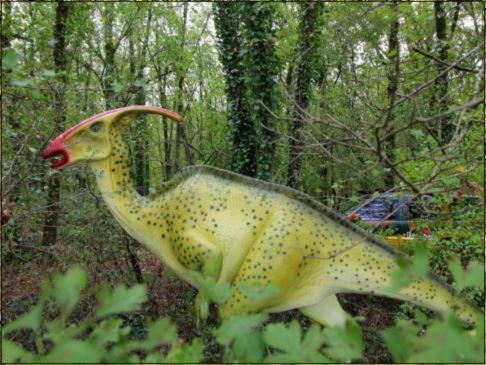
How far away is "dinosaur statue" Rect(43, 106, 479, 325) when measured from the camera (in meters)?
2.62

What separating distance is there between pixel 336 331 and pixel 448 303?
210cm

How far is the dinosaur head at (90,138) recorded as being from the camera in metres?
→ 3.02

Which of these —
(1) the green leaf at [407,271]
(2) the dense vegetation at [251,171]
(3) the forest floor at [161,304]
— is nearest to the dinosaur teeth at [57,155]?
(2) the dense vegetation at [251,171]

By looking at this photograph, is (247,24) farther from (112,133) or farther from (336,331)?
(336,331)

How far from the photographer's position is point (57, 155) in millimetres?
3055

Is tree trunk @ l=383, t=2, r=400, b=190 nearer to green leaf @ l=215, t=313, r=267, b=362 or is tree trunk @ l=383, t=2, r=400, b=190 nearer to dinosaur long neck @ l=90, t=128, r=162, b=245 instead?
green leaf @ l=215, t=313, r=267, b=362

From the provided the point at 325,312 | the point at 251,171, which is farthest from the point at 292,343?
the point at 251,171

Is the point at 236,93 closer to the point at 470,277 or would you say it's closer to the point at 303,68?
the point at 303,68

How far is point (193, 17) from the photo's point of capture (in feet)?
41.5

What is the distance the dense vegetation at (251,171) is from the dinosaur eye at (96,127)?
322 mm

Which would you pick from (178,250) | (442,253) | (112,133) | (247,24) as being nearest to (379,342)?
(442,253)

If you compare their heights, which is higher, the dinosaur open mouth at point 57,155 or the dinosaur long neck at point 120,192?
the dinosaur open mouth at point 57,155

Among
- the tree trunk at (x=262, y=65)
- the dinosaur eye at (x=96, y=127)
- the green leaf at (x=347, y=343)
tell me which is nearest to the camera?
the green leaf at (x=347, y=343)

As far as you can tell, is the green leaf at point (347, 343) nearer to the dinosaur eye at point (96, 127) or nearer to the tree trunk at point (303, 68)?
the dinosaur eye at point (96, 127)
